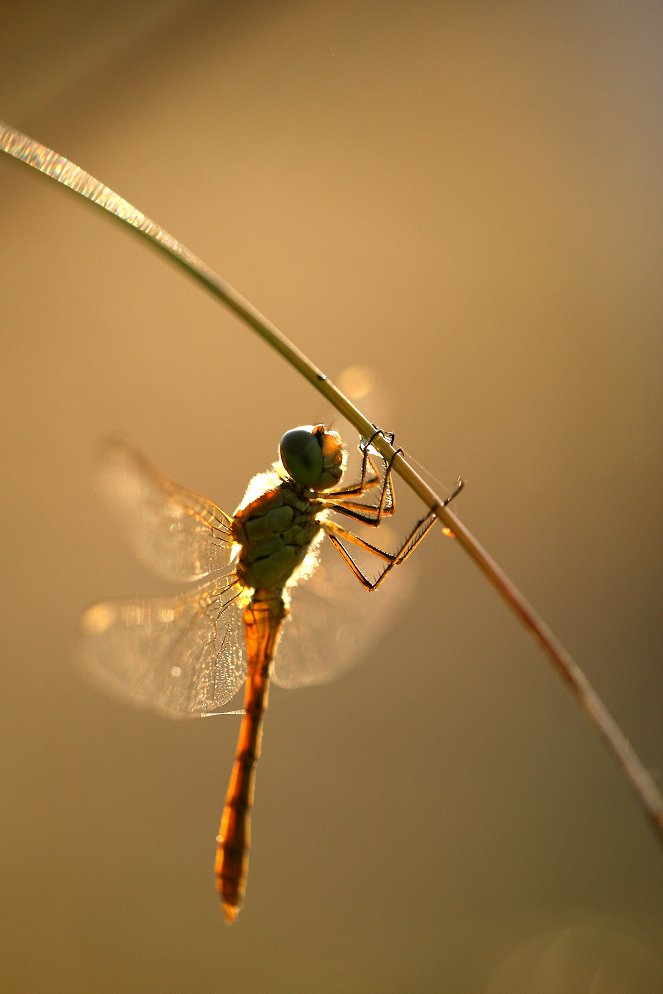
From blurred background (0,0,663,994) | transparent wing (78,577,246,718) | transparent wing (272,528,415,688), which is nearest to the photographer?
transparent wing (78,577,246,718)

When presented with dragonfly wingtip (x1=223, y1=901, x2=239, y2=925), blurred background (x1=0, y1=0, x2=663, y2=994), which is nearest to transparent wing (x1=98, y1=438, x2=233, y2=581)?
dragonfly wingtip (x1=223, y1=901, x2=239, y2=925)

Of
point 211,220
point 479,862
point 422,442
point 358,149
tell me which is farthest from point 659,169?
point 479,862

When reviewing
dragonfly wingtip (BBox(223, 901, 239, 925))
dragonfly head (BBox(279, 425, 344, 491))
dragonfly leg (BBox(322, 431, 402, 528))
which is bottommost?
dragonfly wingtip (BBox(223, 901, 239, 925))

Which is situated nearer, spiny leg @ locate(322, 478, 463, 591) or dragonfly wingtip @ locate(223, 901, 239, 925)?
spiny leg @ locate(322, 478, 463, 591)

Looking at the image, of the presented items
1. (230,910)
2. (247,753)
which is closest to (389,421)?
(247,753)

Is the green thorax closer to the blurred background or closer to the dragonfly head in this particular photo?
the dragonfly head

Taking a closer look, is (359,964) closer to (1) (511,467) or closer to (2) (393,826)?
(2) (393,826)

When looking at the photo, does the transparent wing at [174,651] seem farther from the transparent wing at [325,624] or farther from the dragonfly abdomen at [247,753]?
the transparent wing at [325,624]

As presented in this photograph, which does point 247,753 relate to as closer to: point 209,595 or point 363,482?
point 209,595
